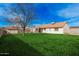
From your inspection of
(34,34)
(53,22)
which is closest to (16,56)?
(34,34)

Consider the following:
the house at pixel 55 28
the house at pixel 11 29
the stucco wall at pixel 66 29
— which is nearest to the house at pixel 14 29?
the house at pixel 11 29

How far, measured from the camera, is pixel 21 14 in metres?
3.47

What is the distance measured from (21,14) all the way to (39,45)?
411 millimetres

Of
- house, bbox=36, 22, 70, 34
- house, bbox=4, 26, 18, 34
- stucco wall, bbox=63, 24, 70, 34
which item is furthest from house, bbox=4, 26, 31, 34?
stucco wall, bbox=63, 24, 70, 34

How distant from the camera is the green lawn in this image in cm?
341

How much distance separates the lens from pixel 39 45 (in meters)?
3.44

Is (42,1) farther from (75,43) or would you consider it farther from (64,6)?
(75,43)

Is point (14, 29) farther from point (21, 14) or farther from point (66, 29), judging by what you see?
point (66, 29)

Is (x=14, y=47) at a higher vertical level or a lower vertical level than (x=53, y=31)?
lower

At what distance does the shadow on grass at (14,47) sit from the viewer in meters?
3.40

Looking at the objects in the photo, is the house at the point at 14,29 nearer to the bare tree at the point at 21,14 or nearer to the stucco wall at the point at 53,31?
the bare tree at the point at 21,14

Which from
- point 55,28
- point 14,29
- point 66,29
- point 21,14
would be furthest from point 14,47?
point 66,29

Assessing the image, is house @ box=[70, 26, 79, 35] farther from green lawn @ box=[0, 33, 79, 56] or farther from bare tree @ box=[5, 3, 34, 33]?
bare tree @ box=[5, 3, 34, 33]

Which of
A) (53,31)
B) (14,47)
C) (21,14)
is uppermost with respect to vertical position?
(21,14)
